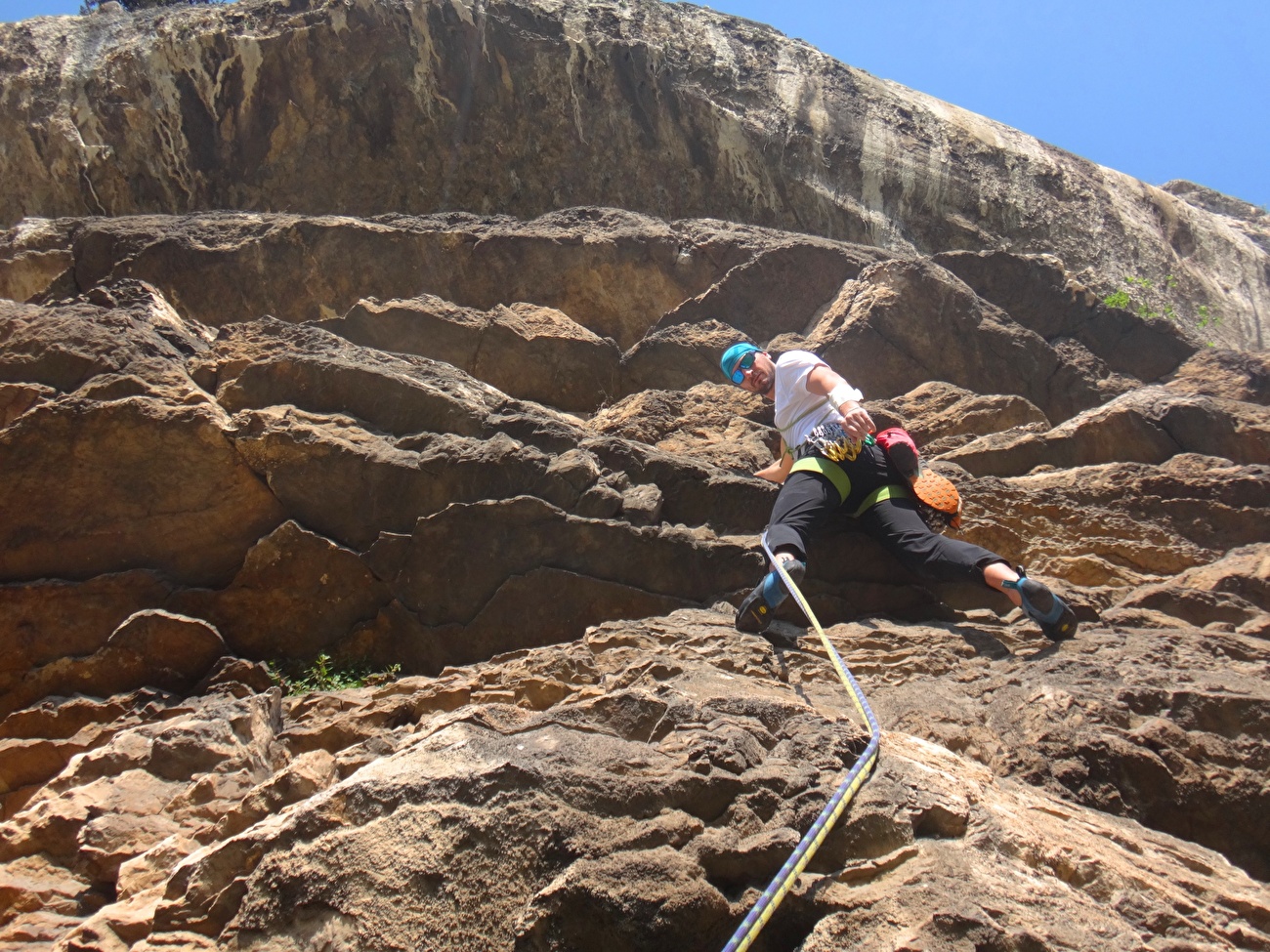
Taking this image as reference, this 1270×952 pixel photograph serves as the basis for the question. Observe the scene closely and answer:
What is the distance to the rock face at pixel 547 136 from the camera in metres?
10.5

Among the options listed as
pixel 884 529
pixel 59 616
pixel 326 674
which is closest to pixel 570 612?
pixel 326 674

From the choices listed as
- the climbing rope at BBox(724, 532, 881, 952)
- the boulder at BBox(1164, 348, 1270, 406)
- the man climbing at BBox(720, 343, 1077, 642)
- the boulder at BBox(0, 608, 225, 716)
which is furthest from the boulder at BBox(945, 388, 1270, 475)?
the boulder at BBox(0, 608, 225, 716)

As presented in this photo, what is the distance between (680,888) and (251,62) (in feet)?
34.6

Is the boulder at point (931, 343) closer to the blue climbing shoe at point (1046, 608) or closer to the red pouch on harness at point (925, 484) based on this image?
the red pouch on harness at point (925, 484)

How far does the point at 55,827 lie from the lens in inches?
147

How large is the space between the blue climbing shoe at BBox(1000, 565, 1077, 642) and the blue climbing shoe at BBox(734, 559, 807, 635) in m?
1.06

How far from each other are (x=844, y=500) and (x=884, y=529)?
0.26 m

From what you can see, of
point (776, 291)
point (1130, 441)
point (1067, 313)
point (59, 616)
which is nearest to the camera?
point (59, 616)

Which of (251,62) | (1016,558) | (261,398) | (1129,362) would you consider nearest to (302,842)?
(261,398)

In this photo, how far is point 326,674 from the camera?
204 inches

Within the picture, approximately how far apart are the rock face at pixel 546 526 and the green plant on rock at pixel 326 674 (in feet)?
0.11

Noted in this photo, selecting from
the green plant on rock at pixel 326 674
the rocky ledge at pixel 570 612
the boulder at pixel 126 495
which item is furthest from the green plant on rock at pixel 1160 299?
the boulder at pixel 126 495

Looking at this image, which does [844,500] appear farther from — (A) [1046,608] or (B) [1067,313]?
(B) [1067,313]

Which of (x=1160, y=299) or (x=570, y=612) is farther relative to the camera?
(x=1160, y=299)
